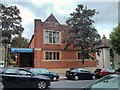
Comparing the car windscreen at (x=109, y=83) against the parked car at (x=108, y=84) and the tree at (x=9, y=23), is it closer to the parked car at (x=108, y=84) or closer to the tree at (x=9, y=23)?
the parked car at (x=108, y=84)

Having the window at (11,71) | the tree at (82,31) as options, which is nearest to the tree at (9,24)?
the tree at (82,31)

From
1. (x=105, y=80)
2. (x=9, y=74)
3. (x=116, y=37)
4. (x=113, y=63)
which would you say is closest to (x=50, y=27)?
(x=116, y=37)

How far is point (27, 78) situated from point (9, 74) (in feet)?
3.93

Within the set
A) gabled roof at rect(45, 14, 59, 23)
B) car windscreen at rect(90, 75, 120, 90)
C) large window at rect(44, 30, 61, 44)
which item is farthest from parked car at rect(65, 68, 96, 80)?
car windscreen at rect(90, 75, 120, 90)

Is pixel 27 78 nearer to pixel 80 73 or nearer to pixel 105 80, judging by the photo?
pixel 105 80

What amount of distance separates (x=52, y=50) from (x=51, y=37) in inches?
76.3

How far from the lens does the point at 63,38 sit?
113ft

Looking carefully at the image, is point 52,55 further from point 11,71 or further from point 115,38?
point 11,71

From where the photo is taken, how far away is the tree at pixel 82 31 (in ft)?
→ 104

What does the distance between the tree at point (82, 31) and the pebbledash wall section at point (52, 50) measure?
1973 mm

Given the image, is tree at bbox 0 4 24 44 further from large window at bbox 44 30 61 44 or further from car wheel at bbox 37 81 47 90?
car wheel at bbox 37 81 47 90

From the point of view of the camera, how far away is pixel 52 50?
3347 cm

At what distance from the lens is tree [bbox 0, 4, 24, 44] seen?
35531 millimetres

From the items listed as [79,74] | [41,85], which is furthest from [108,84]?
[79,74]
